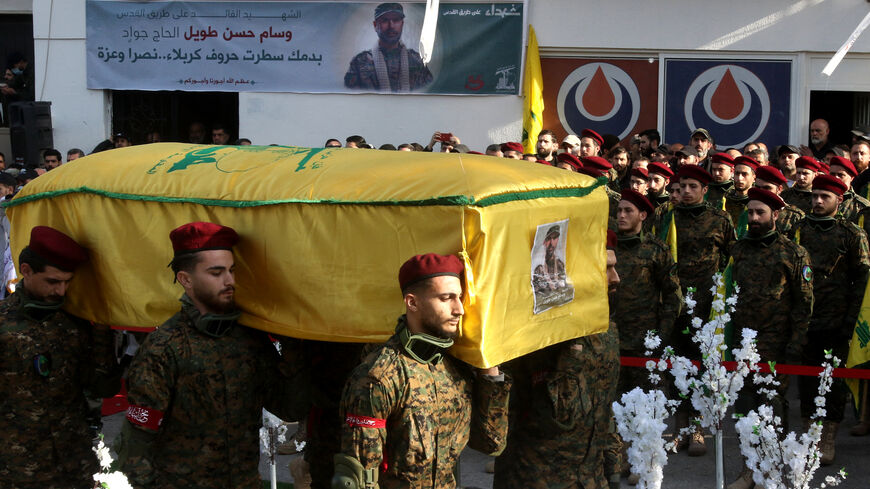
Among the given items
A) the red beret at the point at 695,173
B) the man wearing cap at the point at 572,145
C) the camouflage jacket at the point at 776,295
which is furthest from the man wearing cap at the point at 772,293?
the man wearing cap at the point at 572,145

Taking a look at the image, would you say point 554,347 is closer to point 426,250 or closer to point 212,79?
point 426,250

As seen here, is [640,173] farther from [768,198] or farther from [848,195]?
[768,198]

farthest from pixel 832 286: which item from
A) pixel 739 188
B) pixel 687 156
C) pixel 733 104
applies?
pixel 733 104

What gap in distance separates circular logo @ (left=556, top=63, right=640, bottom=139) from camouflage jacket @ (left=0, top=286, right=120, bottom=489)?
29.0ft

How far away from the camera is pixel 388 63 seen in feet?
41.7

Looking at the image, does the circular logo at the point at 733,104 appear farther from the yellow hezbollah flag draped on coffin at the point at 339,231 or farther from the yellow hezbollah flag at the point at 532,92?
the yellow hezbollah flag draped on coffin at the point at 339,231

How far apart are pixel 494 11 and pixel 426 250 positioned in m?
9.09

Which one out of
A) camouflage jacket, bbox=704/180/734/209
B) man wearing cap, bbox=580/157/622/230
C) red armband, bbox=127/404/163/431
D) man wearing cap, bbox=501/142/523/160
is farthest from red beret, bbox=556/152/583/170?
red armband, bbox=127/404/163/431

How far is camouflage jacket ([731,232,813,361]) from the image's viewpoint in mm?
6281

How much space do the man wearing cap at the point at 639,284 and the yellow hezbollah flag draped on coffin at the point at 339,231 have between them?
83.0 inches

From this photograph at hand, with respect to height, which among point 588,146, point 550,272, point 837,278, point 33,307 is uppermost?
point 588,146

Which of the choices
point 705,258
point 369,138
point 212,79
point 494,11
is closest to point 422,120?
point 369,138

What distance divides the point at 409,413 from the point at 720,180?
5.22 m

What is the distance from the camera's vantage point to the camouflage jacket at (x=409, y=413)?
11.5 feet
